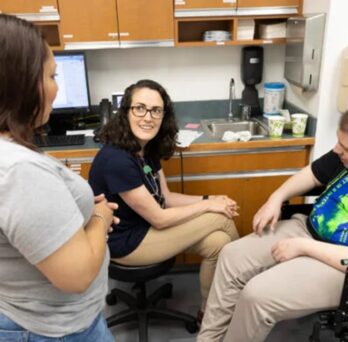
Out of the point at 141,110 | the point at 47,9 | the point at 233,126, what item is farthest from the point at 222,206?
the point at 47,9

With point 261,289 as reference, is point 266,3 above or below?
above

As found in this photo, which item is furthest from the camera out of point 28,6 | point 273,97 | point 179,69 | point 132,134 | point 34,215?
point 179,69

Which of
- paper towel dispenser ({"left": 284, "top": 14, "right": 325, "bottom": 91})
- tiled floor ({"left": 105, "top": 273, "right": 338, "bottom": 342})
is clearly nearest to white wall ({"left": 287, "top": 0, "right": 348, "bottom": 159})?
paper towel dispenser ({"left": 284, "top": 14, "right": 325, "bottom": 91})

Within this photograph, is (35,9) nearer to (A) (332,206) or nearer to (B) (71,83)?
(B) (71,83)

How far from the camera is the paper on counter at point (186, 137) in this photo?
2079 mm

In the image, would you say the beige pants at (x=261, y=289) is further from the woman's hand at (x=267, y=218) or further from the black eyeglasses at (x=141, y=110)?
the black eyeglasses at (x=141, y=110)

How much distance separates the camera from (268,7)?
86.8 inches

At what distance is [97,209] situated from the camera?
95 cm

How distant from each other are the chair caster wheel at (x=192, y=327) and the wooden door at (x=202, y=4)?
1.71 meters

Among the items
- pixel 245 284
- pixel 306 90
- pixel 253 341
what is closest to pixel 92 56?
pixel 306 90

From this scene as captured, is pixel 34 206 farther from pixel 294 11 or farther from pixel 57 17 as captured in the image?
pixel 294 11

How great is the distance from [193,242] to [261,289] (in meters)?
0.40

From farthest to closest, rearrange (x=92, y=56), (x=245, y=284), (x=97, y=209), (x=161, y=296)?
(x=92, y=56) → (x=161, y=296) → (x=245, y=284) → (x=97, y=209)

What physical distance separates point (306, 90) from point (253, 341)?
142 cm
